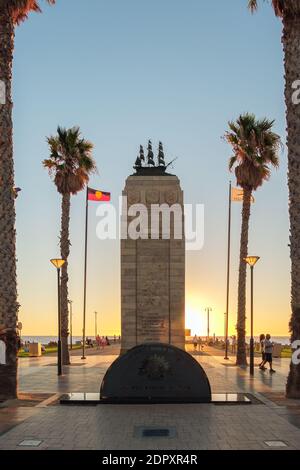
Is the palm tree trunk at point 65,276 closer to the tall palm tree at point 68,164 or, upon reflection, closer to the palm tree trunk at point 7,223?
the tall palm tree at point 68,164

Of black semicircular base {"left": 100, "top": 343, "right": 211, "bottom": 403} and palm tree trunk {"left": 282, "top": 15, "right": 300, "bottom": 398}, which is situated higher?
palm tree trunk {"left": 282, "top": 15, "right": 300, "bottom": 398}

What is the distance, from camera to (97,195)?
44.8 metres

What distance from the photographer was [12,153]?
2123 centimetres

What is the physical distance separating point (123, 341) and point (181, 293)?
14.8 ft

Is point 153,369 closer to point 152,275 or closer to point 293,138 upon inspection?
point 293,138

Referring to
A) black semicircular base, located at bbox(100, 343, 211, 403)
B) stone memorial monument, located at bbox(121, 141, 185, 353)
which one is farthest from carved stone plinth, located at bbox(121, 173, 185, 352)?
black semicircular base, located at bbox(100, 343, 211, 403)

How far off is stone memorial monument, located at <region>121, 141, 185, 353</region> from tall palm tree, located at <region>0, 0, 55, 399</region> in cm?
1974

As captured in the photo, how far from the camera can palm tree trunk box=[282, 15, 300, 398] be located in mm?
20188

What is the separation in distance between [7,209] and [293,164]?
8966 mm

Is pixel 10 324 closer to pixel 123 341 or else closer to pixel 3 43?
pixel 3 43
